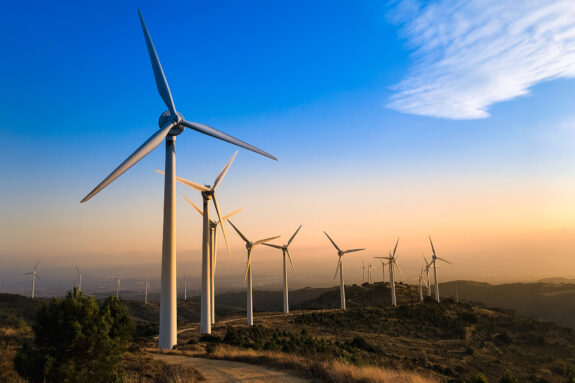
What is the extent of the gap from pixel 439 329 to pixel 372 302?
51.3 metres

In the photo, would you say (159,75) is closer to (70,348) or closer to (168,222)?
(168,222)

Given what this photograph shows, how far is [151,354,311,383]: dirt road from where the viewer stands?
18.3 m

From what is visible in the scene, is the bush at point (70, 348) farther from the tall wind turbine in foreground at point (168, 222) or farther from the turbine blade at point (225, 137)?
the turbine blade at point (225, 137)

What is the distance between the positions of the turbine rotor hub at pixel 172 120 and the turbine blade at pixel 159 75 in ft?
2.06

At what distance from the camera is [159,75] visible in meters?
35.6

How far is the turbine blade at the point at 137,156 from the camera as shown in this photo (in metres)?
22.0

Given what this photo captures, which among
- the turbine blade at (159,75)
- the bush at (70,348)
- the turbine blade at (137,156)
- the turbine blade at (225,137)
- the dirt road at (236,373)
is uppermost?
the turbine blade at (159,75)

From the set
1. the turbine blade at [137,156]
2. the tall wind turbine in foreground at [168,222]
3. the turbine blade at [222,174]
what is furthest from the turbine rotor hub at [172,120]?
the turbine blade at [222,174]

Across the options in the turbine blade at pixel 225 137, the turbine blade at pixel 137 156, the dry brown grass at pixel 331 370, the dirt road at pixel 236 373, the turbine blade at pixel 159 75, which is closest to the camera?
the dry brown grass at pixel 331 370

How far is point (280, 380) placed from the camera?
18.3 metres

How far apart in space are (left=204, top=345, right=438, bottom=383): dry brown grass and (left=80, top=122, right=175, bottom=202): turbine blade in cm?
1345

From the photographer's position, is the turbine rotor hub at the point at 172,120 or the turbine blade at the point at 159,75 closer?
the turbine rotor hub at the point at 172,120

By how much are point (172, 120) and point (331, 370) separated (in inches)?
910

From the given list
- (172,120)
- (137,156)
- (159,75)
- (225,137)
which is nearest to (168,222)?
(137,156)
